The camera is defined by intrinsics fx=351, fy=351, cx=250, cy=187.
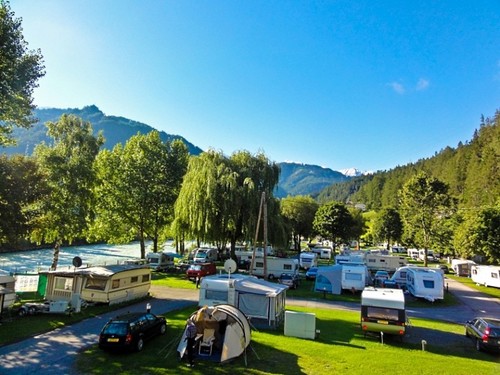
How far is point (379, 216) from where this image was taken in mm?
95000

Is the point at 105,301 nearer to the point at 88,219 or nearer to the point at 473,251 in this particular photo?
the point at 88,219

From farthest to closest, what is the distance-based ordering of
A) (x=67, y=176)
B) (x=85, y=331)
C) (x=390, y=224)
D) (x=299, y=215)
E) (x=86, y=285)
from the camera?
(x=390, y=224), (x=299, y=215), (x=67, y=176), (x=86, y=285), (x=85, y=331)

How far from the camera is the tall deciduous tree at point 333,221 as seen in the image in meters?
69.3

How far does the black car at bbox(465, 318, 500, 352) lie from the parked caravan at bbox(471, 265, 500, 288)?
25.7m

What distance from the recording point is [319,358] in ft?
45.2

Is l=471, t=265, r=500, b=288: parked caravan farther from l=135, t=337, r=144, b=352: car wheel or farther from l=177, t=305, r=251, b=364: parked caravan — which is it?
l=135, t=337, r=144, b=352: car wheel

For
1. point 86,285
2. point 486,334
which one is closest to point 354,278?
point 486,334

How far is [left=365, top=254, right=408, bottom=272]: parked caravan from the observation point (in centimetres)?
4547

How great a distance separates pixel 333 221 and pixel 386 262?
77.3ft

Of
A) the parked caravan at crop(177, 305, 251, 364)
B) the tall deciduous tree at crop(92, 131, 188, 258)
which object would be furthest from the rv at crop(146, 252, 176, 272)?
the parked caravan at crop(177, 305, 251, 364)

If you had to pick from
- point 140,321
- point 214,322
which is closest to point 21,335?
point 140,321

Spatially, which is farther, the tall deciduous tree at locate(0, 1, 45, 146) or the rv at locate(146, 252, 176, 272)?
the rv at locate(146, 252, 176, 272)

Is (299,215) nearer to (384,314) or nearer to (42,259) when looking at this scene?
(42,259)

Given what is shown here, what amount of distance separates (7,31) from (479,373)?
2662cm
